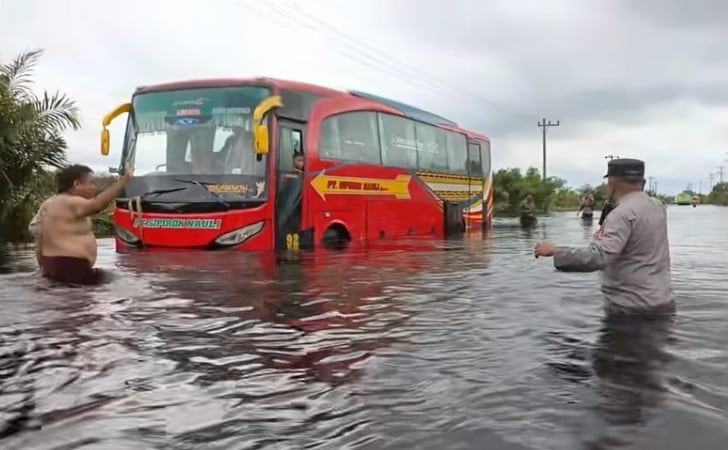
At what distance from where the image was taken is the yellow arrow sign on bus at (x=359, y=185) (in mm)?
13875

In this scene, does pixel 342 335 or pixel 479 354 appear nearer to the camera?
pixel 479 354

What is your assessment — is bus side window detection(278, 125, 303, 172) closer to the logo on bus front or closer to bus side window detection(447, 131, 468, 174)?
the logo on bus front

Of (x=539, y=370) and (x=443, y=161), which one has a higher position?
(x=443, y=161)

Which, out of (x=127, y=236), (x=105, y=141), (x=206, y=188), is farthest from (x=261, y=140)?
(x=105, y=141)

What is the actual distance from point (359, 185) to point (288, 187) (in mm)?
2878

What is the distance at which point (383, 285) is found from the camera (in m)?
8.91

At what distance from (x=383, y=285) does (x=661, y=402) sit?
5209 mm

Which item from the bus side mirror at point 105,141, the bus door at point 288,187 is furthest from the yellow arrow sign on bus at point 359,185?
the bus side mirror at point 105,141

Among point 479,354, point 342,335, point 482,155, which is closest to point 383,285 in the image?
point 342,335

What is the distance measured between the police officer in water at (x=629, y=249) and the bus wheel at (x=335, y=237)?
868 cm

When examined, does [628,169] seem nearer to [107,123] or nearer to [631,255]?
[631,255]

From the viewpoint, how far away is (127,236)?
12648 mm

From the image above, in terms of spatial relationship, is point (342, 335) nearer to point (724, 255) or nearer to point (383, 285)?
point (383, 285)

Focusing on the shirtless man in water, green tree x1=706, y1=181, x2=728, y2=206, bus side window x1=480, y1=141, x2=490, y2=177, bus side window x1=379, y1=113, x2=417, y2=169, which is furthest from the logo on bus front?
green tree x1=706, y1=181, x2=728, y2=206
